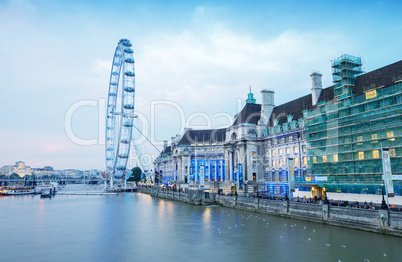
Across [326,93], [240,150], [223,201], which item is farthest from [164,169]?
[326,93]

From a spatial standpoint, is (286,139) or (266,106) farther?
(266,106)

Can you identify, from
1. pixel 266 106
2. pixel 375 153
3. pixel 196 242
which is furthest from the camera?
pixel 266 106

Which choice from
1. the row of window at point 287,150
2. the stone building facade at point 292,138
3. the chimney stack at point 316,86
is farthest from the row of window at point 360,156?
the chimney stack at point 316,86

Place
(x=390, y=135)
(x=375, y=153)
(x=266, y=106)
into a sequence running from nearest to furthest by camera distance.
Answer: (x=390, y=135) < (x=375, y=153) < (x=266, y=106)

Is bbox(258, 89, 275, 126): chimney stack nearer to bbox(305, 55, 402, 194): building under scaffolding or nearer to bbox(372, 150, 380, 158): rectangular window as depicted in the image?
bbox(305, 55, 402, 194): building under scaffolding

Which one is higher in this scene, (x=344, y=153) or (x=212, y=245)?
(x=344, y=153)

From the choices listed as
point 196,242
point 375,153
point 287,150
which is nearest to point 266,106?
point 287,150

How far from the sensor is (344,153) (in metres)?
49.5

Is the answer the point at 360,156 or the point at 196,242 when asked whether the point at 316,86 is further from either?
the point at 196,242

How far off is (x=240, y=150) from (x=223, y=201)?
61.6 feet

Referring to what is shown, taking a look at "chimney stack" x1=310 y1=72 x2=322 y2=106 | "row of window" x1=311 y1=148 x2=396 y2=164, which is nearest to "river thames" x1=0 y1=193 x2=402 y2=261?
"row of window" x1=311 y1=148 x2=396 y2=164

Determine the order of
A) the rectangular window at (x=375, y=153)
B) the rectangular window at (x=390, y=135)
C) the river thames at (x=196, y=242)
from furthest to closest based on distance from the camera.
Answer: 1. the rectangular window at (x=375, y=153)
2. the rectangular window at (x=390, y=135)
3. the river thames at (x=196, y=242)

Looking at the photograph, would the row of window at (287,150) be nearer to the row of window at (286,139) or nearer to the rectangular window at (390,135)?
the row of window at (286,139)

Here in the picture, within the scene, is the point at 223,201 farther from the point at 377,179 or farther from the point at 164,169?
the point at 164,169
